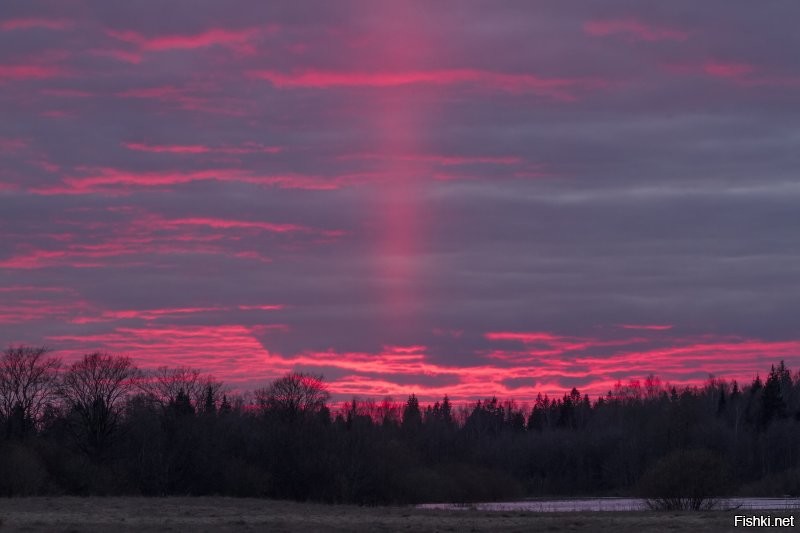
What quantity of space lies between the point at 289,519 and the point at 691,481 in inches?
991

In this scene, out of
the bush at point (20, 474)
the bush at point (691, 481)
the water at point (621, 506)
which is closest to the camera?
the bush at point (691, 481)

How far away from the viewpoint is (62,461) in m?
92.2

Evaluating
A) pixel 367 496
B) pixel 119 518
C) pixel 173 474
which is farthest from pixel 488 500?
pixel 119 518

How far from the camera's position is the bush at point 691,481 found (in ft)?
210

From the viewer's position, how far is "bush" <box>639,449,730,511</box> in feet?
210

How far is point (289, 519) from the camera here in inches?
2116

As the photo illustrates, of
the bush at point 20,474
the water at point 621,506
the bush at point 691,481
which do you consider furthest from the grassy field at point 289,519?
the bush at point 20,474

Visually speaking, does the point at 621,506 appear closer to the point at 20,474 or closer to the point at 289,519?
the point at 289,519

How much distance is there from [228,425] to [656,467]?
54.1 meters

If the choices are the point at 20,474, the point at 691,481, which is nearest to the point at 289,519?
the point at 691,481

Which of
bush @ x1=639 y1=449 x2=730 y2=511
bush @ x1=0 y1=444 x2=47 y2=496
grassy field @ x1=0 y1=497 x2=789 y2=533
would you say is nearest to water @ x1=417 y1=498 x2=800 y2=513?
bush @ x1=639 y1=449 x2=730 y2=511

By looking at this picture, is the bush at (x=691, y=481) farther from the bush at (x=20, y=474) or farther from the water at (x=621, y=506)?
Answer: the bush at (x=20, y=474)

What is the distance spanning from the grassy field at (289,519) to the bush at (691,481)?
7.70 metres

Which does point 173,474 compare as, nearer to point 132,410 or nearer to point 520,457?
point 132,410
